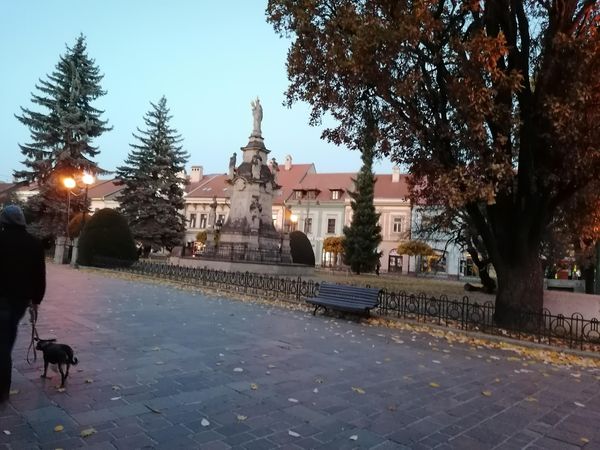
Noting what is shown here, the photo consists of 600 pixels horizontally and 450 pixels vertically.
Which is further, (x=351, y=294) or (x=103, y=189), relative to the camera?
(x=103, y=189)

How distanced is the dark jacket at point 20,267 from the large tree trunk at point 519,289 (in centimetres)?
979

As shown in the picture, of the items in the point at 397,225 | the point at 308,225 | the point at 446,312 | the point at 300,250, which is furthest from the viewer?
the point at 308,225

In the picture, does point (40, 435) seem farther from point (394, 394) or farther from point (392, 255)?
point (392, 255)

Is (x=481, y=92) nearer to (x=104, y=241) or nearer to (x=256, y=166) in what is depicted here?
(x=256, y=166)

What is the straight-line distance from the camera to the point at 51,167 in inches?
1369

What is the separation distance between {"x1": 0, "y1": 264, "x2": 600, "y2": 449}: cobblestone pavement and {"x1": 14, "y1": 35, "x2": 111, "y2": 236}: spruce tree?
1131 inches

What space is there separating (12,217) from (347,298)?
8.34 metres

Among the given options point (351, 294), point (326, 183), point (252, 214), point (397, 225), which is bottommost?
point (351, 294)

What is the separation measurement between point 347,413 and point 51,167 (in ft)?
120

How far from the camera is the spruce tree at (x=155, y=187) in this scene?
4019 cm

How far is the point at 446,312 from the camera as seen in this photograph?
11016 mm

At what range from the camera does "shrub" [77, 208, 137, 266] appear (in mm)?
25156

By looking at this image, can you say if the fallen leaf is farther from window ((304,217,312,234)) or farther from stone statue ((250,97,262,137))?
window ((304,217,312,234))

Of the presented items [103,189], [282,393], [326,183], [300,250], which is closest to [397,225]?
[326,183]
